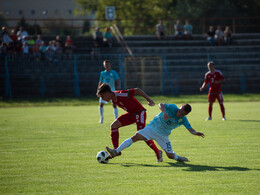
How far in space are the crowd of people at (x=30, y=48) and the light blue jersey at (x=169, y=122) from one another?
2324 centimetres

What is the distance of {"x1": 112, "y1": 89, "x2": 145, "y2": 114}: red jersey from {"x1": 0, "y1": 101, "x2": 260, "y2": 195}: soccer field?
112cm

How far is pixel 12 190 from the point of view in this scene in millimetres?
6734

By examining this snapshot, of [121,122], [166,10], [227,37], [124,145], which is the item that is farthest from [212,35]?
[124,145]

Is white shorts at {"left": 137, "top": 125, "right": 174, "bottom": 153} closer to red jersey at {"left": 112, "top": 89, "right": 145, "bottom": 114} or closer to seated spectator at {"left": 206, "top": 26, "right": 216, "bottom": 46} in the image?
red jersey at {"left": 112, "top": 89, "right": 145, "bottom": 114}

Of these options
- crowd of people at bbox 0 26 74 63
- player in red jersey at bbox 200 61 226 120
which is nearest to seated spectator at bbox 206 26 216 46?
crowd of people at bbox 0 26 74 63

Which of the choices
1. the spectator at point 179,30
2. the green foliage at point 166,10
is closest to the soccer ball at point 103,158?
the spectator at point 179,30

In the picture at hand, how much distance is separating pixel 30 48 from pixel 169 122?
80.4ft

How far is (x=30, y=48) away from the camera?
31062 millimetres

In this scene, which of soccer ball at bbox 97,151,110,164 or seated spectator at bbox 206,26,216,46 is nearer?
soccer ball at bbox 97,151,110,164

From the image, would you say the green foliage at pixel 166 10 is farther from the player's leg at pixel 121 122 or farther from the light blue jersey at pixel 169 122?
the light blue jersey at pixel 169 122

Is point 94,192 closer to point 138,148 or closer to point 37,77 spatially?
point 138,148

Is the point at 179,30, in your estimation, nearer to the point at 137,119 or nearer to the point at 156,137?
the point at 137,119

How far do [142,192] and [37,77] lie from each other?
25.6m

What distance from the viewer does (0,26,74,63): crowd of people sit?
1179 inches
